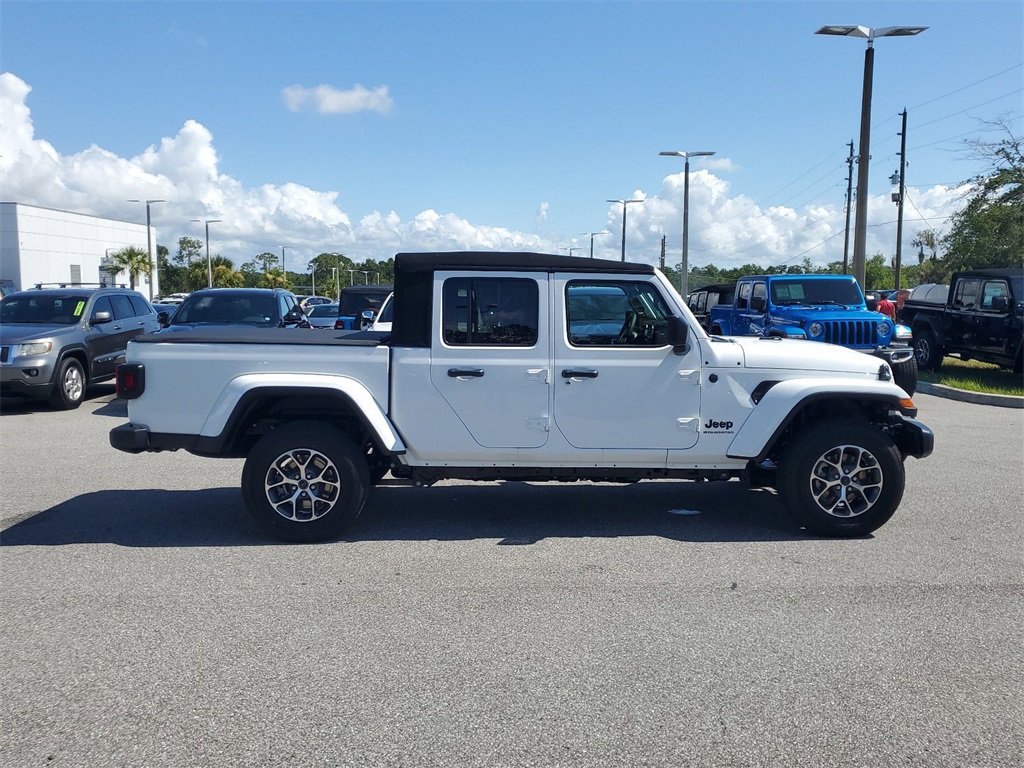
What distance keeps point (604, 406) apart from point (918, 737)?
9.97 feet

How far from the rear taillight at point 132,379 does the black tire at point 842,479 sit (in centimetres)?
440

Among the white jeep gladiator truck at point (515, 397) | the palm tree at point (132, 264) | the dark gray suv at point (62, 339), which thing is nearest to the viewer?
the white jeep gladiator truck at point (515, 397)

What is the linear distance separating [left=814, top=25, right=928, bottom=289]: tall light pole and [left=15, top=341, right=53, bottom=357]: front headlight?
14927 millimetres

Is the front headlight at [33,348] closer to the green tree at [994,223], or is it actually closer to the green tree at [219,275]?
the green tree at [994,223]

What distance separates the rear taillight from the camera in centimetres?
Result: 597

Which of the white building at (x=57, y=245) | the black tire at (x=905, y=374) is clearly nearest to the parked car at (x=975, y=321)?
the black tire at (x=905, y=374)

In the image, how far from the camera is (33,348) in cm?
1217

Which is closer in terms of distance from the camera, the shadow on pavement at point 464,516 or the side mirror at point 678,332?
the side mirror at point 678,332

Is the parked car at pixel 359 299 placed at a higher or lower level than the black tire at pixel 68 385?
higher

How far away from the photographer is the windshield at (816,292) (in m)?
14.7

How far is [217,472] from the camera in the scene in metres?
8.38

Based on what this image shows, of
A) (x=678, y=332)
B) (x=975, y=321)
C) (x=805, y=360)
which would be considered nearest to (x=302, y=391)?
(x=678, y=332)

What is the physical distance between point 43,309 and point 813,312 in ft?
38.9

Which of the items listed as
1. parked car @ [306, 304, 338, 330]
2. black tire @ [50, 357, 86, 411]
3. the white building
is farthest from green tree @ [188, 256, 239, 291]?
black tire @ [50, 357, 86, 411]
